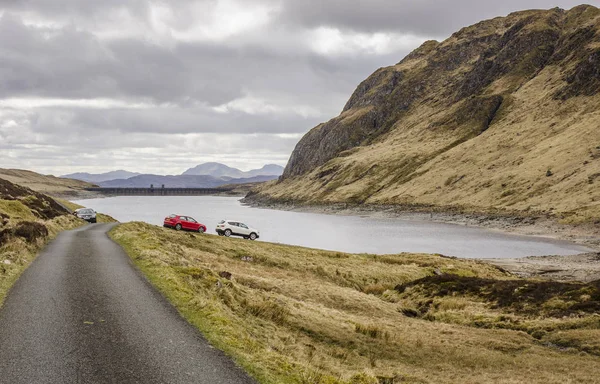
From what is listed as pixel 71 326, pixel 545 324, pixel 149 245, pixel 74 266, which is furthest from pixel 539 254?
pixel 71 326

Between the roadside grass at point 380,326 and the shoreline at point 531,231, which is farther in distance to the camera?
the shoreline at point 531,231

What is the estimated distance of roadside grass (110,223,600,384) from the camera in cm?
1605

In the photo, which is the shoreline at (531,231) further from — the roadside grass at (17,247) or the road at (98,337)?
the roadside grass at (17,247)

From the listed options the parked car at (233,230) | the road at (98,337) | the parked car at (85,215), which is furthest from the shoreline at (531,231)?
the parked car at (85,215)

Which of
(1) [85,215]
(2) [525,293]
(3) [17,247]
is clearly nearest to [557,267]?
(2) [525,293]

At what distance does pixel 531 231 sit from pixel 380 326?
3239 inches

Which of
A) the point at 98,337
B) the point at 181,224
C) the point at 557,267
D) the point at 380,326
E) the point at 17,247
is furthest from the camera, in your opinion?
the point at 181,224

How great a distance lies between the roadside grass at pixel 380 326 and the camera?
Answer: 16047 mm

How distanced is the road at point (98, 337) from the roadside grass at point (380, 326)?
34.4 inches

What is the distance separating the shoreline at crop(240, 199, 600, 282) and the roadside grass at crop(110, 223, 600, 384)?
17.3 metres

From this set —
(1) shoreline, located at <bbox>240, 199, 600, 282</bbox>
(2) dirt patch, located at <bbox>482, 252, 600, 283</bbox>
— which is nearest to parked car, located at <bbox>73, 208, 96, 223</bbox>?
(1) shoreline, located at <bbox>240, 199, 600, 282</bbox>

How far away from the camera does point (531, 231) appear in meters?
94.1

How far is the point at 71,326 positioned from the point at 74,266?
10.7 meters

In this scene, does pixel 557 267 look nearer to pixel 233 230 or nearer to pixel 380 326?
pixel 380 326
